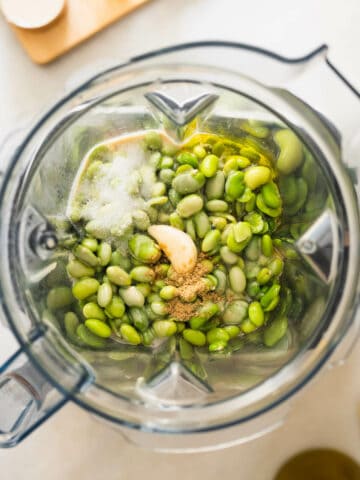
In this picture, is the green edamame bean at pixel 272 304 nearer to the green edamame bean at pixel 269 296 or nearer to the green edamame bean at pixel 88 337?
the green edamame bean at pixel 269 296

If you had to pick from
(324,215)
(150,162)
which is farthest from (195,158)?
(324,215)

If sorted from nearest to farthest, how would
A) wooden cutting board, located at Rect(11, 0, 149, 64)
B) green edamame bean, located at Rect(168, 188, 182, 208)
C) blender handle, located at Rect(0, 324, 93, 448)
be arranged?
blender handle, located at Rect(0, 324, 93, 448)
green edamame bean, located at Rect(168, 188, 182, 208)
wooden cutting board, located at Rect(11, 0, 149, 64)

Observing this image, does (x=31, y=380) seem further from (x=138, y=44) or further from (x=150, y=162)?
(x=138, y=44)

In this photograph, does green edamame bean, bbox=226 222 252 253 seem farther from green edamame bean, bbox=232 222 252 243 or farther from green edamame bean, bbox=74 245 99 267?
green edamame bean, bbox=74 245 99 267

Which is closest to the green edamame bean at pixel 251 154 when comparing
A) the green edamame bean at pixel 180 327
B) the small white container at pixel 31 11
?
the green edamame bean at pixel 180 327

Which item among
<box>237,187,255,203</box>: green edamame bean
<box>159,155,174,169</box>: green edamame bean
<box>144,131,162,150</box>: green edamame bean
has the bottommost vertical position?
<box>237,187,255,203</box>: green edamame bean

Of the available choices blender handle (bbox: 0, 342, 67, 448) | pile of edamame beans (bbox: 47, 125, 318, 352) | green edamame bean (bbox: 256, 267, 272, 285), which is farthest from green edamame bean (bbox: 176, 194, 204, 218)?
blender handle (bbox: 0, 342, 67, 448)
